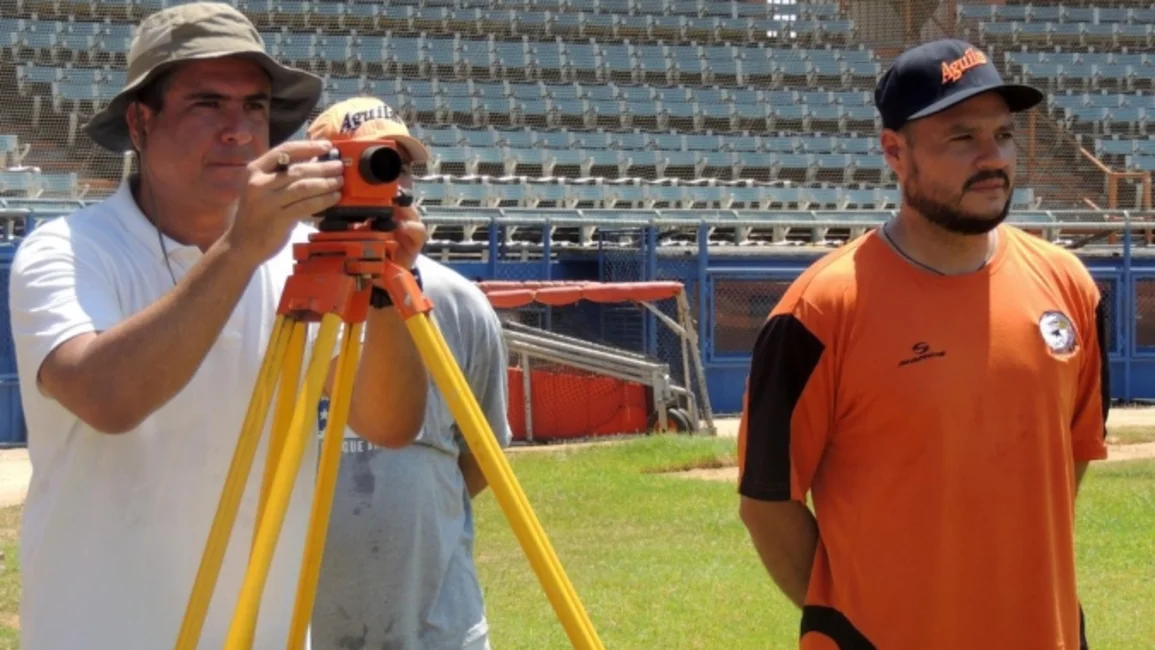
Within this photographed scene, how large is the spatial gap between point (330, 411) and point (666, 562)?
632cm

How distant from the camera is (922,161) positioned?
266cm

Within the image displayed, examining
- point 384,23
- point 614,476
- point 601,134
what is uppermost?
point 384,23

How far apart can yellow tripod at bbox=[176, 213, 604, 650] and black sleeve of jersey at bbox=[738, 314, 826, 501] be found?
749 millimetres

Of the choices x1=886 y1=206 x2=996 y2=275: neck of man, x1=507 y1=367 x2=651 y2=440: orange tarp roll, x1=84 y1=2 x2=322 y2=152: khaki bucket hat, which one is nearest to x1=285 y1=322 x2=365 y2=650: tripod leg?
x1=84 y1=2 x2=322 y2=152: khaki bucket hat

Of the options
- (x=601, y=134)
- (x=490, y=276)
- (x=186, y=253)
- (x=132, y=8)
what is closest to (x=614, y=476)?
(x=490, y=276)

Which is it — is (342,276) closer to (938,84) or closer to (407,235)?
(407,235)

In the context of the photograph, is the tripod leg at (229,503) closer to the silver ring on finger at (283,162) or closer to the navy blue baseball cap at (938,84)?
the silver ring on finger at (283,162)

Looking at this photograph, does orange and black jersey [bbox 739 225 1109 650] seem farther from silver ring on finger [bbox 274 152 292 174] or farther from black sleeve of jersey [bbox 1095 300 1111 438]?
silver ring on finger [bbox 274 152 292 174]

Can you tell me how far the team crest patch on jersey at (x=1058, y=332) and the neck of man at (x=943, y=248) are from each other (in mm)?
137

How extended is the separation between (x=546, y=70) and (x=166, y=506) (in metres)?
23.8

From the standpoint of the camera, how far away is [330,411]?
202 cm

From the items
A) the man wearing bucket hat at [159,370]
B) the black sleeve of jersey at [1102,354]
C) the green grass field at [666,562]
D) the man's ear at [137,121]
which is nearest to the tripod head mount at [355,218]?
the man wearing bucket hat at [159,370]

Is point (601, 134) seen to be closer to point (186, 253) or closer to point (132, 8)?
point (132, 8)

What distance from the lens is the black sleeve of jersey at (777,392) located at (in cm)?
256
